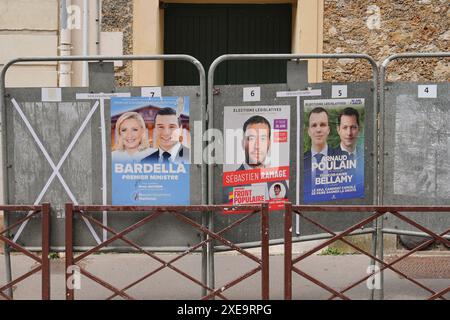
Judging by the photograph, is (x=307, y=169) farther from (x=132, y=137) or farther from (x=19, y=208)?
(x=19, y=208)

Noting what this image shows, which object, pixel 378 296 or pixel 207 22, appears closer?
pixel 378 296

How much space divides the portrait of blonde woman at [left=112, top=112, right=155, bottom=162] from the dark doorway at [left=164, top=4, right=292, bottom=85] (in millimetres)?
3221

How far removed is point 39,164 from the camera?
18.9 feet

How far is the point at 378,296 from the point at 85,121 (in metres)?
2.98

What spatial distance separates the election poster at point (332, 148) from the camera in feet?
19.2

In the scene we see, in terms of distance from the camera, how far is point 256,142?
19.0ft

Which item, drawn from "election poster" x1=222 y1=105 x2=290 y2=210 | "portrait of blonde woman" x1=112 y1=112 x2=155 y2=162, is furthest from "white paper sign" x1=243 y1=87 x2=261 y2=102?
"portrait of blonde woman" x1=112 y1=112 x2=155 y2=162

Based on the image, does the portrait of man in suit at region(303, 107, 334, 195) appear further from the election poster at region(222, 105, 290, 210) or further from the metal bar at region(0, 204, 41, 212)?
the metal bar at region(0, 204, 41, 212)

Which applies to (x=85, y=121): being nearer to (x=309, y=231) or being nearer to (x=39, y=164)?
(x=39, y=164)

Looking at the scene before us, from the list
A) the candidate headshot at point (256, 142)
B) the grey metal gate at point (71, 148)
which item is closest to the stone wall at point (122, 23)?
the grey metal gate at point (71, 148)

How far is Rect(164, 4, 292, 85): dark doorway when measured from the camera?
8.72 meters

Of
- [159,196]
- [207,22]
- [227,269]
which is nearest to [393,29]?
[207,22]

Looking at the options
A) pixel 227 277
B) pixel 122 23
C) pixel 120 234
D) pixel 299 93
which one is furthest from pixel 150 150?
pixel 122 23

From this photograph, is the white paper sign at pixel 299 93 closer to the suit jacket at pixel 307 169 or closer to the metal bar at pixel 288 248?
the suit jacket at pixel 307 169
